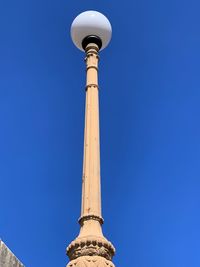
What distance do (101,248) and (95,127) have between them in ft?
7.17

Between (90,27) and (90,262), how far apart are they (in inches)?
192

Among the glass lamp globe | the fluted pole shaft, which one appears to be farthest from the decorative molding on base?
the glass lamp globe

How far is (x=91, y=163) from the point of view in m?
7.77

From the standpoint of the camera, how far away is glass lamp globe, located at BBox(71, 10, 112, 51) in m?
9.77

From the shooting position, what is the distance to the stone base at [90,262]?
21.5 ft

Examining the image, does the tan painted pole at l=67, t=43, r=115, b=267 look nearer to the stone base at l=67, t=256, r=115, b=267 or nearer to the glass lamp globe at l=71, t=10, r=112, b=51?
the stone base at l=67, t=256, r=115, b=267

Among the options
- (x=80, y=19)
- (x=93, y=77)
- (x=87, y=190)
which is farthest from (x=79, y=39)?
(x=87, y=190)

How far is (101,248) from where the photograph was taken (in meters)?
6.75

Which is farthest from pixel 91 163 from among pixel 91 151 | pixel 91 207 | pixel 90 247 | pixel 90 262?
pixel 90 262

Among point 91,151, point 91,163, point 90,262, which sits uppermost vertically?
point 91,151

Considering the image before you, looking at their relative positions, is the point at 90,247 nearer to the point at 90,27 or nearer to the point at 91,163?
the point at 91,163

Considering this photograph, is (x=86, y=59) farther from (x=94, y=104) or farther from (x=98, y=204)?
(x=98, y=204)

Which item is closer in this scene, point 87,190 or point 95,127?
point 87,190

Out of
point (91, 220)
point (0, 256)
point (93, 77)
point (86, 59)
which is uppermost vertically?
point (86, 59)
